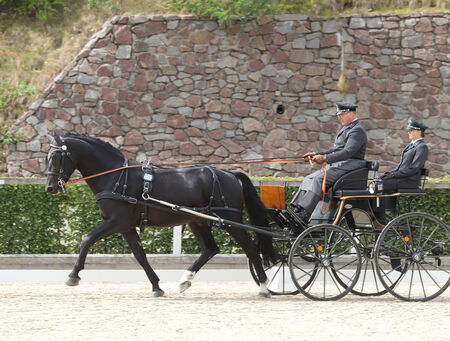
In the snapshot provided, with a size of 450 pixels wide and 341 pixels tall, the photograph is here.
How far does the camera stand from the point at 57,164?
→ 8938mm

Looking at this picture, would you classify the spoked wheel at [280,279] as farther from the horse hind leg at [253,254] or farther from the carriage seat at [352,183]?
the carriage seat at [352,183]

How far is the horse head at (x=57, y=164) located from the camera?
8.93m

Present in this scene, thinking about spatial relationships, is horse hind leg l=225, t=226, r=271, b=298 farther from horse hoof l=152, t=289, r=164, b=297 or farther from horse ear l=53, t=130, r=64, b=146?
horse ear l=53, t=130, r=64, b=146

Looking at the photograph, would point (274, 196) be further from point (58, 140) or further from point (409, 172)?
point (58, 140)

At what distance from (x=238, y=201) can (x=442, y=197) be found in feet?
12.5

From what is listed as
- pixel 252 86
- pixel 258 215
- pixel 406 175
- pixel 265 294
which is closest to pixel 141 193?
pixel 258 215

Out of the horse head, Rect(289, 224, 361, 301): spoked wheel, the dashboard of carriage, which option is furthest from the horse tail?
the horse head

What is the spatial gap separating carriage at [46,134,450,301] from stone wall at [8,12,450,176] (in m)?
8.22

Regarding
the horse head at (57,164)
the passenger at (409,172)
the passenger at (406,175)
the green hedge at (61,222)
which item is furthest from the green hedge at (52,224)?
the passenger at (409,172)

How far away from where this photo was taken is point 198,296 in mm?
9359

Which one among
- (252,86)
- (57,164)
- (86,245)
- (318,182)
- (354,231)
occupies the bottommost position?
(86,245)

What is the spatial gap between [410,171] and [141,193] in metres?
3.10

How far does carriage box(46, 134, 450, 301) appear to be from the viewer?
8.99 meters

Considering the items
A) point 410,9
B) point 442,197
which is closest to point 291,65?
point 410,9
